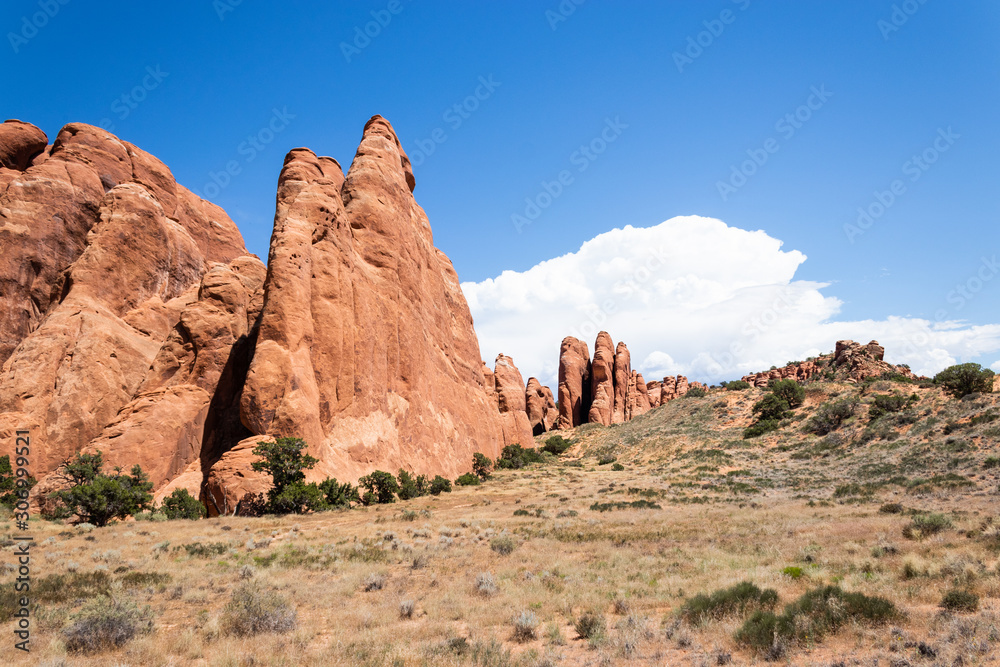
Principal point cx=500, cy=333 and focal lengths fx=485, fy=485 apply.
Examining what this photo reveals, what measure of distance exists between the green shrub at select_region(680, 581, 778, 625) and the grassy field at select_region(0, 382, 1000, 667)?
0.06 m

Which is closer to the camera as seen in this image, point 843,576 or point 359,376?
point 843,576

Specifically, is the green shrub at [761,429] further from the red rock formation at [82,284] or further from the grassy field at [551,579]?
the red rock formation at [82,284]

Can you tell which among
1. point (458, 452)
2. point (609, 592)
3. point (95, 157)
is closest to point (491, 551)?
point (609, 592)

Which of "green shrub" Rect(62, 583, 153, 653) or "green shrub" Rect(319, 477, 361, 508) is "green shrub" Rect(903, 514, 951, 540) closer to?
"green shrub" Rect(62, 583, 153, 653)

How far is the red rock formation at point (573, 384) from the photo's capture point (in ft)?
298

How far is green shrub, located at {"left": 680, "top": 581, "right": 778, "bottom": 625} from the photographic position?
8648 millimetres

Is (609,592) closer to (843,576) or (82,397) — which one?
(843,576)

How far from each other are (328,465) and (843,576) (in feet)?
78.4

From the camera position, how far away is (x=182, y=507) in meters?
23.3

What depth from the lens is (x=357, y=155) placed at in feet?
135

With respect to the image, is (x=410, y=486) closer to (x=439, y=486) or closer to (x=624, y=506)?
(x=439, y=486)

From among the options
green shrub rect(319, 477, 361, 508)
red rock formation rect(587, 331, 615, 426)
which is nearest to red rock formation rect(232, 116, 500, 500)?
green shrub rect(319, 477, 361, 508)

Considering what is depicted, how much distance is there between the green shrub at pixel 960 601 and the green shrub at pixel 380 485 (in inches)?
971

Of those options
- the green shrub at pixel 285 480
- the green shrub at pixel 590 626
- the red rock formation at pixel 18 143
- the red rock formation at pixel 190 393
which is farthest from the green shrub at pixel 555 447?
the red rock formation at pixel 18 143
